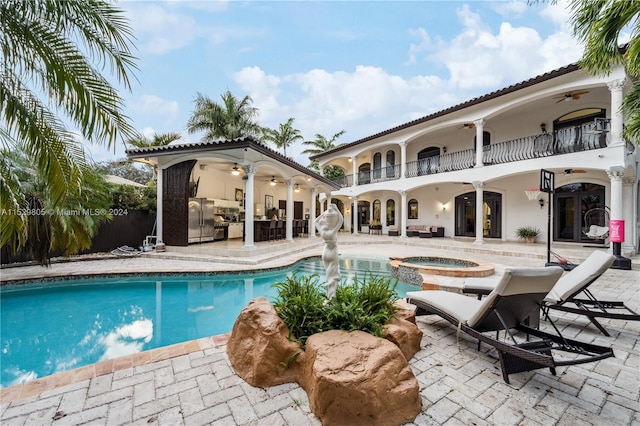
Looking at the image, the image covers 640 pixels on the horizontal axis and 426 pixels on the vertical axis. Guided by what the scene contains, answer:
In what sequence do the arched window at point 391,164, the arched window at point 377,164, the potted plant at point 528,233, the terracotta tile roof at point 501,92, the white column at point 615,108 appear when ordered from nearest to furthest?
1. the white column at point 615,108
2. the terracotta tile roof at point 501,92
3. the potted plant at point 528,233
4. the arched window at point 391,164
5. the arched window at point 377,164

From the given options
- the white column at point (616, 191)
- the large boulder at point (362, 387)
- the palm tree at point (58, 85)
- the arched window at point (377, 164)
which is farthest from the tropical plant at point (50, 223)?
the arched window at point (377, 164)

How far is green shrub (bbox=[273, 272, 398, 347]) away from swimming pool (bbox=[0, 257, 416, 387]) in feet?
7.11

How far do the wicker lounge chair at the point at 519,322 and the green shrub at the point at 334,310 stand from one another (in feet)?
2.88

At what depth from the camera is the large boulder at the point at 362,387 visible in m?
1.96

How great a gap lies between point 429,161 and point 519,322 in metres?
14.8

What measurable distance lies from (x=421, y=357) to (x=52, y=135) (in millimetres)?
4627

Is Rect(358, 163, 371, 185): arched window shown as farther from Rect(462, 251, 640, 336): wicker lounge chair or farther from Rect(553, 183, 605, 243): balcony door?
Rect(462, 251, 640, 336): wicker lounge chair

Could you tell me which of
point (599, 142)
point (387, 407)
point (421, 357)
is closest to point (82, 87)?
point (387, 407)

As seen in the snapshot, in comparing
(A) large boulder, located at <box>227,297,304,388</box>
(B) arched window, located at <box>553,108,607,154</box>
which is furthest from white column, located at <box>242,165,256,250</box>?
(B) arched window, located at <box>553,108,607,154</box>

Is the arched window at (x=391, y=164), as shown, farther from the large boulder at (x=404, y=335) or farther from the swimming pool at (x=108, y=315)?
the large boulder at (x=404, y=335)

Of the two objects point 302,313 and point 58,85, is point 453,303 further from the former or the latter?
point 58,85

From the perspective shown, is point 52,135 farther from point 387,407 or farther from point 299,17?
point 299,17

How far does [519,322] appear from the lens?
3.02 m

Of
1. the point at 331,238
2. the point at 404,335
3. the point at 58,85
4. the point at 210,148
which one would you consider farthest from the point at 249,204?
the point at 404,335
